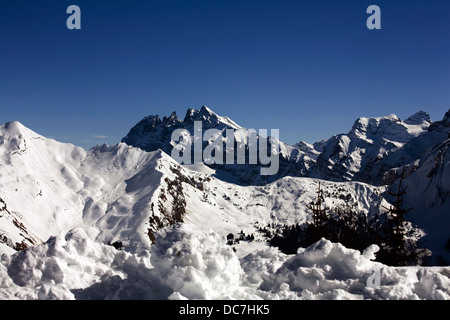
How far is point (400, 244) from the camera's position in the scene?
3434 cm

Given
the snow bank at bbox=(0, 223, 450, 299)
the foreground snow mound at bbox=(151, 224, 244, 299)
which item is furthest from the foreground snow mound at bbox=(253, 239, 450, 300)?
the foreground snow mound at bbox=(151, 224, 244, 299)

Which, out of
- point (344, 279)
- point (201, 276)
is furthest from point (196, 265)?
point (344, 279)

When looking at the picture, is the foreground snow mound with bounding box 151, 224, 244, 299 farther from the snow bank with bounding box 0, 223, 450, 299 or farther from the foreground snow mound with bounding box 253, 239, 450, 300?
the foreground snow mound with bounding box 253, 239, 450, 300

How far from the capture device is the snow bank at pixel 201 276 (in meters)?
18.0

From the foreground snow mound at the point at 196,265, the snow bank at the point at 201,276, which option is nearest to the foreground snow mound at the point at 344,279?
the snow bank at the point at 201,276

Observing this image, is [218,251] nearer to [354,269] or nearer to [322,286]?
[322,286]

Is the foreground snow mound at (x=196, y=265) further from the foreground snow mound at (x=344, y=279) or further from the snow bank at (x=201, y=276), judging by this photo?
the foreground snow mound at (x=344, y=279)

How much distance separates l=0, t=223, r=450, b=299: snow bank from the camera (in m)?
18.0

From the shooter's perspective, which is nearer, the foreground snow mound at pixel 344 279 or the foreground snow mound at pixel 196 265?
the foreground snow mound at pixel 196 265

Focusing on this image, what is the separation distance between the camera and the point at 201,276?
18.3 metres

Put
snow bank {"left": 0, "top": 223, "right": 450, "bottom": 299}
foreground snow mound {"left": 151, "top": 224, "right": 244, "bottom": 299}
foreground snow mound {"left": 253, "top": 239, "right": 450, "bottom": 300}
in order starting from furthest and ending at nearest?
foreground snow mound {"left": 253, "top": 239, "right": 450, "bottom": 300} < snow bank {"left": 0, "top": 223, "right": 450, "bottom": 299} < foreground snow mound {"left": 151, "top": 224, "right": 244, "bottom": 299}
